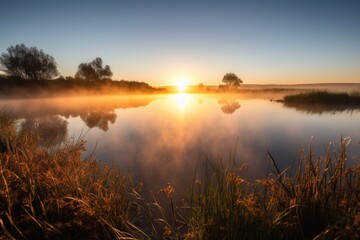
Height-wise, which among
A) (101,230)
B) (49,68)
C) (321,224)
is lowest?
(101,230)

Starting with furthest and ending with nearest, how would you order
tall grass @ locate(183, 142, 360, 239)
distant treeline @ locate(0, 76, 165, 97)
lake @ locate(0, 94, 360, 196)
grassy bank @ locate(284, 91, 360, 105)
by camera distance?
distant treeline @ locate(0, 76, 165, 97)
grassy bank @ locate(284, 91, 360, 105)
lake @ locate(0, 94, 360, 196)
tall grass @ locate(183, 142, 360, 239)

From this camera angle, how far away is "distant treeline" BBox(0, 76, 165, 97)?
5616cm

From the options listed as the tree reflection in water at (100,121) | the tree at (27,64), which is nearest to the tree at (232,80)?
the tree at (27,64)

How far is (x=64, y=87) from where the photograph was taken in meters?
66.0

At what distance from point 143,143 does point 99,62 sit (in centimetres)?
7896

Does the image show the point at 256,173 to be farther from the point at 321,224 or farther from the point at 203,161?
the point at 321,224

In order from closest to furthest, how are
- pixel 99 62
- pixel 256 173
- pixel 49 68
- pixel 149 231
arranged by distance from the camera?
pixel 149 231 → pixel 256 173 → pixel 49 68 → pixel 99 62

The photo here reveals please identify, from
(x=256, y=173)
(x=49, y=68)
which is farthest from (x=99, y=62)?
(x=256, y=173)

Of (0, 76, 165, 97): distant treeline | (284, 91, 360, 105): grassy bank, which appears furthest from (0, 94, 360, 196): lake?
(0, 76, 165, 97): distant treeline

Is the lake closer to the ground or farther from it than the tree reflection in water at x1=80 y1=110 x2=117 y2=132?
closer to the ground

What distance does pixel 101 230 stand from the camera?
3.32 m

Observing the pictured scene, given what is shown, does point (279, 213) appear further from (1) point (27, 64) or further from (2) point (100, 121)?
(1) point (27, 64)

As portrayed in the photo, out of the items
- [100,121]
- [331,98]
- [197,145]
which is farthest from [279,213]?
[331,98]

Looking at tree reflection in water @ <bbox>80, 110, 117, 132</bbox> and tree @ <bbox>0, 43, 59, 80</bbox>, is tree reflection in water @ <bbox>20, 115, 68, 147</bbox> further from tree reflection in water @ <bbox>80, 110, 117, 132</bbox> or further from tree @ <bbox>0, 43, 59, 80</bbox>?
tree @ <bbox>0, 43, 59, 80</bbox>
